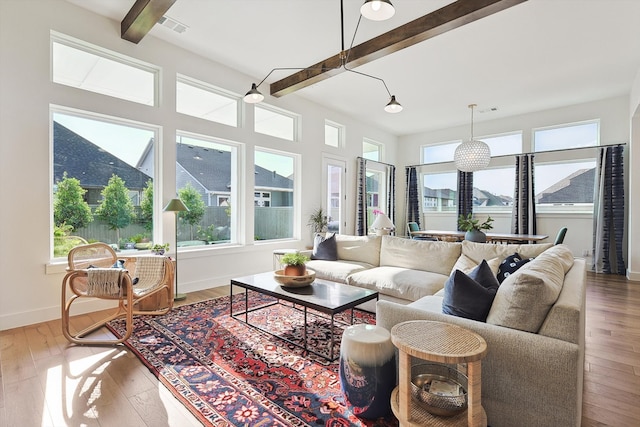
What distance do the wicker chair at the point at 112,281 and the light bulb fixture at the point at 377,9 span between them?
9.18 feet

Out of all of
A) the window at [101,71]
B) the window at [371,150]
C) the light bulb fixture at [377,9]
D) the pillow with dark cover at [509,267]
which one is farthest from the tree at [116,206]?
the window at [371,150]

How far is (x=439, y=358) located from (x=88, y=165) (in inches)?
157

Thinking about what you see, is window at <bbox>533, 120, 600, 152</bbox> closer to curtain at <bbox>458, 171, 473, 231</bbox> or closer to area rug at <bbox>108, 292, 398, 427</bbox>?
curtain at <bbox>458, 171, 473, 231</bbox>

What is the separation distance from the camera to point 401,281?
3160 mm

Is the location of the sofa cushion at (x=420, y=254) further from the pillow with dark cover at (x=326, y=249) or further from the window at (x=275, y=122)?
the window at (x=275, y=122)

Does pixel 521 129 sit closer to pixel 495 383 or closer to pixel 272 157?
pixel 272 157

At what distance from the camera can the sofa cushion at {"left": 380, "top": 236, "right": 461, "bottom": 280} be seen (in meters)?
3.48

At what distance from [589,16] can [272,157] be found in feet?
14.4

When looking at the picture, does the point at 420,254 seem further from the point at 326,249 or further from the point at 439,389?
the point at 439,389

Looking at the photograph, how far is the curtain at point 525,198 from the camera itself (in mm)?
6406

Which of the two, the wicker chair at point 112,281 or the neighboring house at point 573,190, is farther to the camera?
the neighboring house at point 573,190

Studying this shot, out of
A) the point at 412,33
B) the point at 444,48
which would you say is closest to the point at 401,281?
the point at 412,33

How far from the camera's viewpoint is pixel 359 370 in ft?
5.47

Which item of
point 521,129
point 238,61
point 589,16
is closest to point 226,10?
point 238,61
